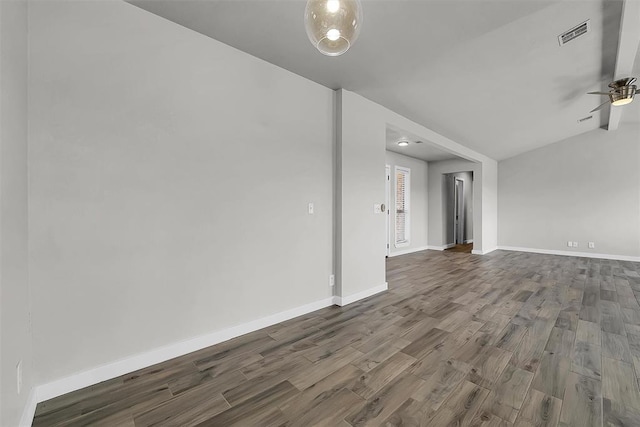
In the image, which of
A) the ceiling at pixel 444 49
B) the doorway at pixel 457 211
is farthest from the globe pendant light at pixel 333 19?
the doorway at pixel 457 211

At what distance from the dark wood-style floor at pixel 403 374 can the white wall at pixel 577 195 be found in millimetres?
4375

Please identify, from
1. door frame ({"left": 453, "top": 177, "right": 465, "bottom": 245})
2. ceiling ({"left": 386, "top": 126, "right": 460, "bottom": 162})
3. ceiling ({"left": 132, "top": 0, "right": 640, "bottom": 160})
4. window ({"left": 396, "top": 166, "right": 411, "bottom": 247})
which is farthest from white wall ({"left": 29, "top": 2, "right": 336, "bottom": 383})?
door frame ({"left": 453, "top": 177, "right": 465, "bottom": 245})

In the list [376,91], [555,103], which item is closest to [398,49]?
[376,91]

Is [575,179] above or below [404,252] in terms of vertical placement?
above

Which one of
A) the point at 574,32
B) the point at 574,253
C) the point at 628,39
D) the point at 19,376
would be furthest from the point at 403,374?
the point at 574,253

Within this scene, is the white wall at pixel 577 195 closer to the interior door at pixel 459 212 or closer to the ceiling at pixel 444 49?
the interior door at pixel 459 212

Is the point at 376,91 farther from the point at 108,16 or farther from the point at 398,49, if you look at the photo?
the point at 108,16

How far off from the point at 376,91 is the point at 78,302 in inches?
135

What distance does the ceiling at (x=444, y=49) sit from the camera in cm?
204

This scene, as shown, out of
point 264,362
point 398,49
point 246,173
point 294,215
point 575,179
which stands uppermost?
point 398,49

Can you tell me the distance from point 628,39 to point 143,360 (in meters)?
5.32

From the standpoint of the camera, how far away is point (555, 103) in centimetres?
440

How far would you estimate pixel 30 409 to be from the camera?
4.76ft

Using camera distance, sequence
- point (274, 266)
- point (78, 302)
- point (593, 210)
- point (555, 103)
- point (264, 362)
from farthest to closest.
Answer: point (593, 210), point (555, 103), point (274, 266), point (264, 362), point (78, 302)
